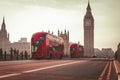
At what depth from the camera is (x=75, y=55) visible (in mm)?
62250

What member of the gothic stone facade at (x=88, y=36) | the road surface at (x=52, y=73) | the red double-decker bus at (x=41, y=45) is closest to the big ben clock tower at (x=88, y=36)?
the gothic stone facade at (x=88, y=36)

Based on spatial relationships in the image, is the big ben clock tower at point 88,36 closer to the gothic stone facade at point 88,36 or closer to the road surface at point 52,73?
the gothic stone facade at point 88,36

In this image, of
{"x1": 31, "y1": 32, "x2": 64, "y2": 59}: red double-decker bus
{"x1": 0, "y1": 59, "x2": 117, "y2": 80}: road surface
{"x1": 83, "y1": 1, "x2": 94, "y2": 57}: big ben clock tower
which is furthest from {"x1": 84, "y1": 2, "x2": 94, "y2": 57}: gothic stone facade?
{"x1": 0, "y1": 59, "x2": 117, "y2": 80}: road surface

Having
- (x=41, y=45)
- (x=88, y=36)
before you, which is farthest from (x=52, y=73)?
(x=88, y=36)

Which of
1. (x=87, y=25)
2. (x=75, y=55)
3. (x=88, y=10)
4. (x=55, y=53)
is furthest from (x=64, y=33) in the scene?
(x=55, y=53)

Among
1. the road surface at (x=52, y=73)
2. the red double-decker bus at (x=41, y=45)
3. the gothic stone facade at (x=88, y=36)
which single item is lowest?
the road surface at (x=52, y=73)

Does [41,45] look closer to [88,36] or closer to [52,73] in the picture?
[52,73]

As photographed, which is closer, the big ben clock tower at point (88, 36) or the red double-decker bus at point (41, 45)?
the red double-decker bus at point (41, 45)

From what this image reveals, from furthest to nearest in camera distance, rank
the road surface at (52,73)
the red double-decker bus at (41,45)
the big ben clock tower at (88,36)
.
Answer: the big ben clock tower at (88,36), the red double-decker bus at (41,45), the road surface at (52,73)

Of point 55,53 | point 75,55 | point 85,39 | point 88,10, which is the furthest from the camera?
point 88,10

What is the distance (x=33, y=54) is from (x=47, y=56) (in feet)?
7.12

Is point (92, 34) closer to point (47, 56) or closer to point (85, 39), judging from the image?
point (85, 39)

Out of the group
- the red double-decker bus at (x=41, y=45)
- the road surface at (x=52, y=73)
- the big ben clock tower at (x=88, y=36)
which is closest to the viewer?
the road surface at (x=52, y=73)

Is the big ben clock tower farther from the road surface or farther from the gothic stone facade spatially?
the road surface
